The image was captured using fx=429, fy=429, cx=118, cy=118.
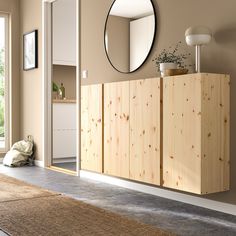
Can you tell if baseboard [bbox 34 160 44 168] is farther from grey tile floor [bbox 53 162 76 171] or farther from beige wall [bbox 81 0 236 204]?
beige wall [bbox 81 0 236 204]

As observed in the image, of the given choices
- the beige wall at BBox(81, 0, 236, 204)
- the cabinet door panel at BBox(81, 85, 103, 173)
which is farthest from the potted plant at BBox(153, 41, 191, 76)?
the cabinet door panel at BBox(81, 85, 103, 173)

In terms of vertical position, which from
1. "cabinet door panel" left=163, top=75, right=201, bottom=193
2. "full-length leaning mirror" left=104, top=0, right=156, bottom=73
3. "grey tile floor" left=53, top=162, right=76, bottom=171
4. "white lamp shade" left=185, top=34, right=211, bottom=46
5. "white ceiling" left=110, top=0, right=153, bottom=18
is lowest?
"grey tile floor" left=53, top=162, right=76, bottom=171

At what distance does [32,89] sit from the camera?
256 inches

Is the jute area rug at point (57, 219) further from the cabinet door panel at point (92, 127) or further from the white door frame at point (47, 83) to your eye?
the white door frame at point (47, 83)

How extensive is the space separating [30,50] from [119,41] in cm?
237

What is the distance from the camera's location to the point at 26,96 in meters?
6.71

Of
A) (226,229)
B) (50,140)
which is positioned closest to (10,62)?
(50,140)

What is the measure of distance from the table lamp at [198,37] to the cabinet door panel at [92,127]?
1.21 meters

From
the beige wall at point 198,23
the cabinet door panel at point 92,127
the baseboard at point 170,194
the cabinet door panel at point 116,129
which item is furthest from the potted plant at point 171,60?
the baseboard at point 170,194

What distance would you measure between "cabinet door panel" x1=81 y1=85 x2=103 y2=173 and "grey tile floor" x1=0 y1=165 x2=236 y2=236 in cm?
27

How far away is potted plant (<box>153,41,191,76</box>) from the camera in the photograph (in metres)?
3.63

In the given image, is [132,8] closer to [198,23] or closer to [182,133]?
[198,23]

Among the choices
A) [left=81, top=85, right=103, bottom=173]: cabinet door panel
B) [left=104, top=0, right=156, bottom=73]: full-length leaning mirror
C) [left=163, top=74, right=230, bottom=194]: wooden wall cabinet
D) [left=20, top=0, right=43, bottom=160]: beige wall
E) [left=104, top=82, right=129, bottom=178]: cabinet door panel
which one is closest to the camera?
[left=163, top=74, right=230, bottom=194]: wooden wall cabinet

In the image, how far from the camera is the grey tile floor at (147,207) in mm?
2975
